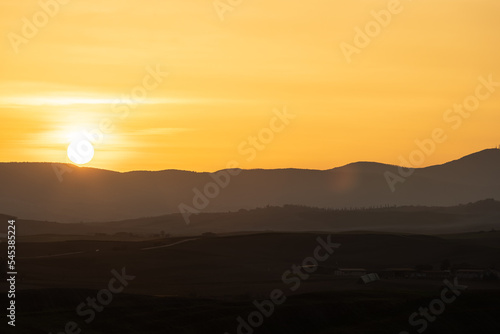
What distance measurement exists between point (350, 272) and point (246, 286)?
1799cm

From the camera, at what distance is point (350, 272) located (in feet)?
385

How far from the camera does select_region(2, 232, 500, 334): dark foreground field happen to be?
74188 millimetres

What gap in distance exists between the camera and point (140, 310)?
78188 mm

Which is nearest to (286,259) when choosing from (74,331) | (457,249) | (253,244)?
(253,244)

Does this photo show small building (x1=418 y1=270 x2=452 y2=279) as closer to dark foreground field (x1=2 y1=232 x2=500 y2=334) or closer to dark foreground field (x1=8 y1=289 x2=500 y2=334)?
dark foreground field (x1=2 y1=232 x2=500 y2=334)

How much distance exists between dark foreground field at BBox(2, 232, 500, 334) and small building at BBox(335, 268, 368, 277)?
72.8 inches

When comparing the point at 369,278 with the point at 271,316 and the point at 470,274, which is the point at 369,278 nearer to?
the point at 470,274

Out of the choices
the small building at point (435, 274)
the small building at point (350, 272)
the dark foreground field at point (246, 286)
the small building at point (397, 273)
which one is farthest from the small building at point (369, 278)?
the small building at point (435, 274)

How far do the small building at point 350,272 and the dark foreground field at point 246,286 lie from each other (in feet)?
6.06

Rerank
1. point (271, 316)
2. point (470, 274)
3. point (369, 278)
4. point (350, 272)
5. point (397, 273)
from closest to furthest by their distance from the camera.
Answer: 1. point (271, 316)
2. point (369, 278)
3. point (470, 274)
4. point (397, 273)
5. point (350, 272)

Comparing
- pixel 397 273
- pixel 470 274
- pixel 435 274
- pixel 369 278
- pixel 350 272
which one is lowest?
pixel 470 274

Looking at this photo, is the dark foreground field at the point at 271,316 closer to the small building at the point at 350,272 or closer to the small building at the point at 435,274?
the small building at the point at 435,274

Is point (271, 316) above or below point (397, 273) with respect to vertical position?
below

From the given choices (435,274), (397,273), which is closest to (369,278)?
(397,273)
